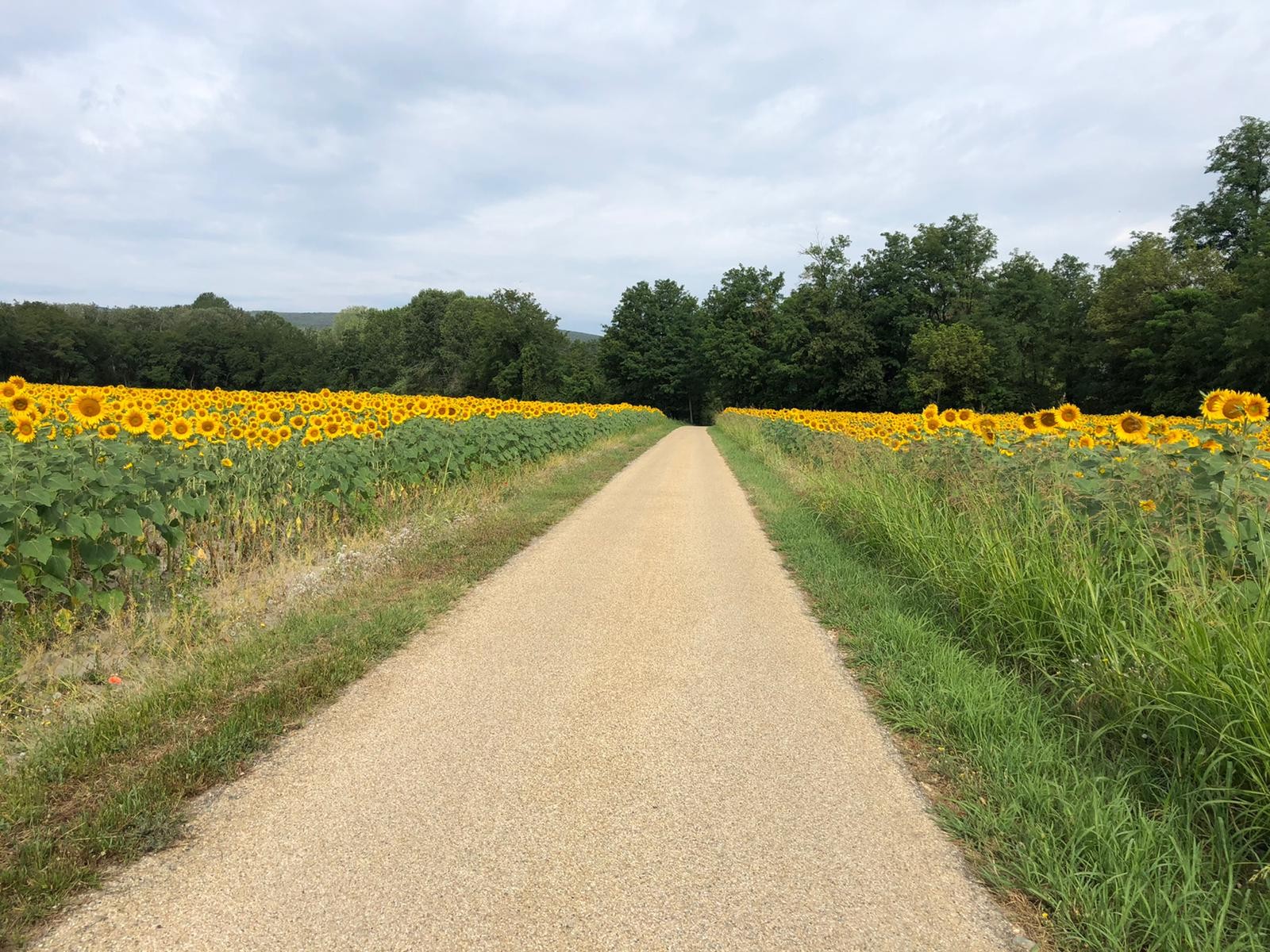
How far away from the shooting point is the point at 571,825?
2586 mm

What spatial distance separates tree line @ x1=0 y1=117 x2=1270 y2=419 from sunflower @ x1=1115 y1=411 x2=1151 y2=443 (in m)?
23.5

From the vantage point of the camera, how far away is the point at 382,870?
2.31 meters

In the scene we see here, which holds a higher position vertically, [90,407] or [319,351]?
[319,351]

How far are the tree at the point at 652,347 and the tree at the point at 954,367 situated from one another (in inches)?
1293

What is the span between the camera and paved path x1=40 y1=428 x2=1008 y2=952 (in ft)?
6.79

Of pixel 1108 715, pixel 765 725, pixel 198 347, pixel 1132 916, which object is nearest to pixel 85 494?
pixel 765 725

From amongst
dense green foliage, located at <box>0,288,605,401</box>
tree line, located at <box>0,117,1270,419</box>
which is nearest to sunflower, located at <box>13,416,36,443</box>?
tree line, located at <box>0,117,1270,419</box>

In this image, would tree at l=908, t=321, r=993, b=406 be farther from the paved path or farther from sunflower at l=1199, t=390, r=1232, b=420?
the paved path

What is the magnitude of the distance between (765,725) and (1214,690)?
1907 mm

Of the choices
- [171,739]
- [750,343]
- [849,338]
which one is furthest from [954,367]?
[171,739]

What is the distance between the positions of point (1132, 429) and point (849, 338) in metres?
58.2

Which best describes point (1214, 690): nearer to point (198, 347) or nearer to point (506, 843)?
point (506, 843)

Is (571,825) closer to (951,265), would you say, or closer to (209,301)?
(951,265)

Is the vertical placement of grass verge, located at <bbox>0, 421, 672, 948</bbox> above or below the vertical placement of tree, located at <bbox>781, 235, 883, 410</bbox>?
below
